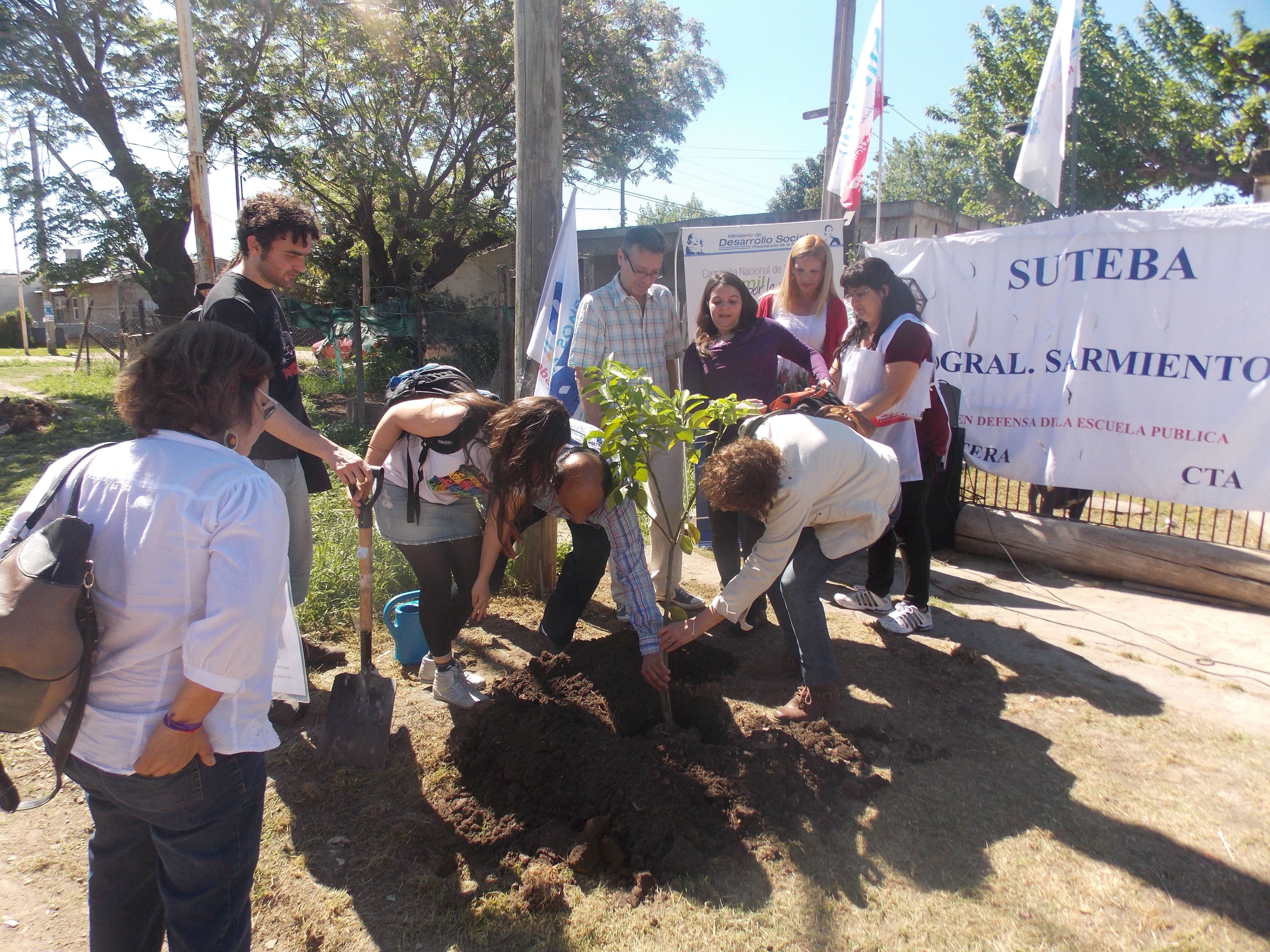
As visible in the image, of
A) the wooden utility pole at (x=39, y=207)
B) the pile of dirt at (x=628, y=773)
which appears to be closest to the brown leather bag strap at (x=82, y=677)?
the pile of dirt at (x=628, y=773)

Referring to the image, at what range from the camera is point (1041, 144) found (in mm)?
5516

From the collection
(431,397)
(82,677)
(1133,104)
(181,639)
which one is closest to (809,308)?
(431,397)

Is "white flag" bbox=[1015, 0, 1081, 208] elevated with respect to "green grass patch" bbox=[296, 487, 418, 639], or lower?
elevated

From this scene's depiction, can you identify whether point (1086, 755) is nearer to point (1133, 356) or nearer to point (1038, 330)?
point (1133, 356)

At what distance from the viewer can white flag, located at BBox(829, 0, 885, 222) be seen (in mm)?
6180

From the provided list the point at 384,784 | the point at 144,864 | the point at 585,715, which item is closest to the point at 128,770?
the point at 144,864

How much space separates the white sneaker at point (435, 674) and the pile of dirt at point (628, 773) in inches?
4.3

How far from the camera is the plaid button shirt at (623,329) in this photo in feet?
12.7

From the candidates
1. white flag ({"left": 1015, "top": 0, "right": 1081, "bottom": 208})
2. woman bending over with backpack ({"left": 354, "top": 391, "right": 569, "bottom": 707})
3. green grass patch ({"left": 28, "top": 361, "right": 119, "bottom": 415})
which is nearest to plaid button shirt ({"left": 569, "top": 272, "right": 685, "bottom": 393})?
Result: woman bending over with backpack ({"left": 354, "top": 391, "right": 569, "bottom": 707})

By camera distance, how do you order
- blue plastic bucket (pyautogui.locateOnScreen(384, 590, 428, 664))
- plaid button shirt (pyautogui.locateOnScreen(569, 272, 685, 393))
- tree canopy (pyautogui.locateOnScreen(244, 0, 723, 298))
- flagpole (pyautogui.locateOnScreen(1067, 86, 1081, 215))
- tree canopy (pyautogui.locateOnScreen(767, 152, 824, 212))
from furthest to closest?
tree canopy (pyautogui.locateOnScreen(767, 152, 824, 212)) < tree canopy (pyautogui.locateOnScreen(244, 0, 723, 298)) < flagpole (pyautogui.locateOnScreen(1067, 86, 1081, 215)) < plaid button shirt (pyautogui.locateOnScreen(569, 272, 685, 393)) < blue plastic bucket (pyautogui.locateOnScreen(384, 590, 428, 664))

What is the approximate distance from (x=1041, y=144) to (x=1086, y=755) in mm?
4484

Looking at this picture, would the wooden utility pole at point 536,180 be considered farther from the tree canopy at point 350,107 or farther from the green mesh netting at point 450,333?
the tree canopy at point 350,107

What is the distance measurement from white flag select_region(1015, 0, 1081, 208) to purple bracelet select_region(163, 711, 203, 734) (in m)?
5.84

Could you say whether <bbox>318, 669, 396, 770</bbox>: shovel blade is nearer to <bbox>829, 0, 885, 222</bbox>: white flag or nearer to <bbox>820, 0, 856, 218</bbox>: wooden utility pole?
<bbox>829, 0, 885, 222</bbox>: white flag
